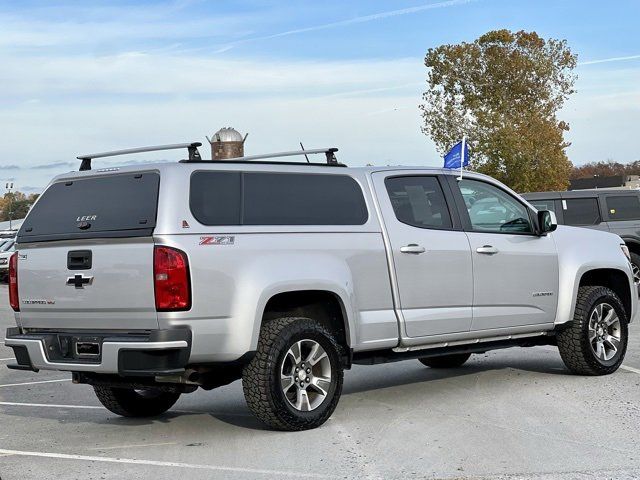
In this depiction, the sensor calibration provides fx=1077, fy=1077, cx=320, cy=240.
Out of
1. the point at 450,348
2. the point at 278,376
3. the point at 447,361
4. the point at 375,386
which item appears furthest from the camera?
the point at 447,361

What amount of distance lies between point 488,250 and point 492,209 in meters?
0.63

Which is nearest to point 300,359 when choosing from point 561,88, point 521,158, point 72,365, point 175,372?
point 175,372

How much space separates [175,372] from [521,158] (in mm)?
45533

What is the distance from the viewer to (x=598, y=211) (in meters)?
18.5

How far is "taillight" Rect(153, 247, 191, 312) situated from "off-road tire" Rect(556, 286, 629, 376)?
415cm

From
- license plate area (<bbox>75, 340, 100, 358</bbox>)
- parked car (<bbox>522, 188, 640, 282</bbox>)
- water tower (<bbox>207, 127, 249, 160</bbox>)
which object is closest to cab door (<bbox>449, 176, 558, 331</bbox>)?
license plate area (<bbox>75, 340, 100, 358</bbox>)

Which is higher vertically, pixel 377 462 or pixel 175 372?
pixel 175 372

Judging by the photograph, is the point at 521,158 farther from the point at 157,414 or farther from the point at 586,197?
the point at 157,414

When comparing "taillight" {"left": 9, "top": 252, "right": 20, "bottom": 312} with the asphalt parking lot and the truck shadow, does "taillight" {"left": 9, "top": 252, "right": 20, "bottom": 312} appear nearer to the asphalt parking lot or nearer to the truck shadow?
the asphalt parking lot

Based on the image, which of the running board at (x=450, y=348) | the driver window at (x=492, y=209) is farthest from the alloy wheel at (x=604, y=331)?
the driver window at (x=492, y=209)

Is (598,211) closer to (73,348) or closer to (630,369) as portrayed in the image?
(630,369)

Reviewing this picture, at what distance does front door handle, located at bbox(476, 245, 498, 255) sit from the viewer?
9030 millimetres

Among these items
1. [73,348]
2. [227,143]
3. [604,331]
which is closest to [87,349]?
[73,348]

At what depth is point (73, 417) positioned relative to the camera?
884 centimetres
